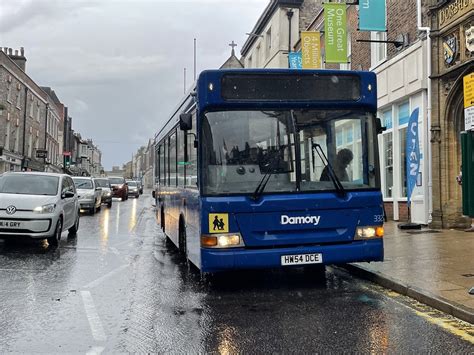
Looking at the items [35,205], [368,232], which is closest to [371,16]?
[368,232]

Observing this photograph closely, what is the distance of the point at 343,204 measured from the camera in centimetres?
650

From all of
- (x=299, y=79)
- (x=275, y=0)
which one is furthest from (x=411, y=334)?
(x=275, y=0)

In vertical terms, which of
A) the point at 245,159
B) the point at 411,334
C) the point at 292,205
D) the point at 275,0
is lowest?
the point at 411,334

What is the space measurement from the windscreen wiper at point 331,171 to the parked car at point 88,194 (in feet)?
57.5

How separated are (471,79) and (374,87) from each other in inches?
51.1

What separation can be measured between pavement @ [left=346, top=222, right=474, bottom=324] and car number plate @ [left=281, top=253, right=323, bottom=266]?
116 cm

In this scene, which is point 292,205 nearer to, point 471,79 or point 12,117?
point 471,79

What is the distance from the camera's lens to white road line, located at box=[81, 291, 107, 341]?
474 centimetres

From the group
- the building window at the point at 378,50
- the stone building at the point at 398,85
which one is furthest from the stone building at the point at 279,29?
the building window at the point at 378,50

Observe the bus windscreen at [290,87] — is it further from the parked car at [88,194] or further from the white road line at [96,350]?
the parked car at [88,194]

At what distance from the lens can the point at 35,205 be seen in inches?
415

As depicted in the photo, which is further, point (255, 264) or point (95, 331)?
point (255, 264)

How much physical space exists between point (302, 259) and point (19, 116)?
120 feet

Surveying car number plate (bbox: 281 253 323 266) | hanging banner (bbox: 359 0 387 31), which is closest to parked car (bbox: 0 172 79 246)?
car number plate (bbox: 281 253 323 266)
